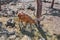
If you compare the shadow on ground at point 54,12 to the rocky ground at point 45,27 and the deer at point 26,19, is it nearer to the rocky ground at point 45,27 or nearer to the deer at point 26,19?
the rocky ground at point 45,27

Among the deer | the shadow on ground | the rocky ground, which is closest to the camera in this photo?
the rocky ground

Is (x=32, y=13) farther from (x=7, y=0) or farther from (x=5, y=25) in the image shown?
(x=7, y=0)

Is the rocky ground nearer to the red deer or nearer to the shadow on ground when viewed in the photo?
the shadow on ground

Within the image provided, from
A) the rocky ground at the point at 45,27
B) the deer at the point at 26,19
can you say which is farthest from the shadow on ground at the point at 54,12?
the deer at the point at 26,19

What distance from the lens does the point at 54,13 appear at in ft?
34.4

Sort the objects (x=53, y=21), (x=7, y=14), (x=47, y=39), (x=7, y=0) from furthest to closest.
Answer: (x=7, y=0), (x=7, y=14), (x=53, y=21), (x=47, y=39)

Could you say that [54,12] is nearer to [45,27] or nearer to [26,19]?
[45,27]

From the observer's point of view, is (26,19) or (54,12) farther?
(54,12)

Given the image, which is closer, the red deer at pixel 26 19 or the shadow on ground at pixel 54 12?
the red deer at pixel 26 19

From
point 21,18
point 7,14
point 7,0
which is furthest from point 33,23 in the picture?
point 7,0

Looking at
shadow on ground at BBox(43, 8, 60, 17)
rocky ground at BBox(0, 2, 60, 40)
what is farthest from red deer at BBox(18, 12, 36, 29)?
shadow on ground at BBox(43, 8, 60, 17)

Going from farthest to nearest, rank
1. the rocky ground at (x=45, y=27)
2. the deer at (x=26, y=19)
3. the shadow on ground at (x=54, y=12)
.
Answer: the shadow on ground at (x=54, y=12)
the deer at (x=26, y=19)
the rocky ground at (x=45, y=27)

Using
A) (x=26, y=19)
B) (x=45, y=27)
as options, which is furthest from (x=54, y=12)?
(x=26, y=19)

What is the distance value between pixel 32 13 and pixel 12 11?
1.16m
